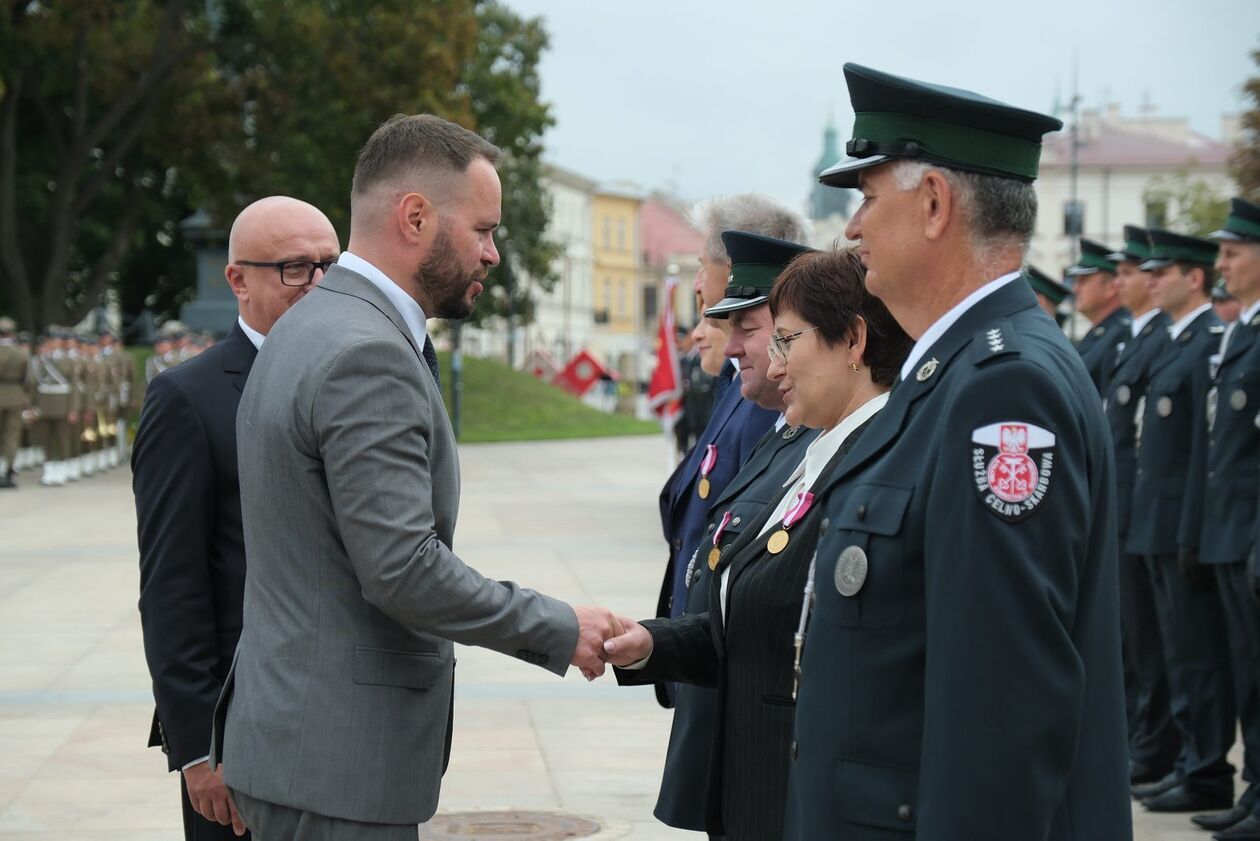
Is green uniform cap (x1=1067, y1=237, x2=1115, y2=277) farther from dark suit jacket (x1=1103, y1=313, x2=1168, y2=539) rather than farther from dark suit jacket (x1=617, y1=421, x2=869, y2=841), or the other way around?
dark suit jacket (x1=617, y1=421, x2=869, y2=841)

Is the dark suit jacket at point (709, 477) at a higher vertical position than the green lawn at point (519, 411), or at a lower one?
higher

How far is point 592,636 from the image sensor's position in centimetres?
336

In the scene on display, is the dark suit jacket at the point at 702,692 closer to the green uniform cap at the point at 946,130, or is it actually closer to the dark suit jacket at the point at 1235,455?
the green uniform cap at the point at 946,130

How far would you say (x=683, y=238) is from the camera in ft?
407

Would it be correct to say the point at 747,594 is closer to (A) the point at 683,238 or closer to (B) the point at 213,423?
(B) the point at 213,423

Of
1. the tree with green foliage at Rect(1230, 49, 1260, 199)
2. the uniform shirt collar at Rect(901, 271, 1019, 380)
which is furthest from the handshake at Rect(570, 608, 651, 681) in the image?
the tree with green foliage at Rect(1230, 49, 1260, 199)

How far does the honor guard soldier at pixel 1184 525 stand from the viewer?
666cm

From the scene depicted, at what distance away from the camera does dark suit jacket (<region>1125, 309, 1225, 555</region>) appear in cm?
697

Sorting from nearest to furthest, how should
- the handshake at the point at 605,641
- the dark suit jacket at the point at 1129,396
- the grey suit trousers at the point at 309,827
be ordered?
the grey suit trousers at the point at 309,827 < the handshake at the point at 605,641 < the dark suit jacket at the point at 1129,396

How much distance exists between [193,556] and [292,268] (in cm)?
83

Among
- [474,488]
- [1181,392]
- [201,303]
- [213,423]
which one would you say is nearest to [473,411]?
[201,303]

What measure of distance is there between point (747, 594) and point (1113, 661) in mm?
971

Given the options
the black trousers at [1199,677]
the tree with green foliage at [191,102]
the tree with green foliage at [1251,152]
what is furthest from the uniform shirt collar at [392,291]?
the tree with green foliage at [1251,152]

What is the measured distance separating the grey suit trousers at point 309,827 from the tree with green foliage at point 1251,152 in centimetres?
3174
